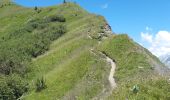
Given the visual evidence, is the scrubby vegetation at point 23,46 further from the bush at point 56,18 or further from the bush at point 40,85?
the bush at point 40,85

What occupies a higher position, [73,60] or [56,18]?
[56,18]

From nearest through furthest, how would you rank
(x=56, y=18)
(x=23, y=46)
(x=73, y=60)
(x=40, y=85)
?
(x=40, y=85) < (x=73, y=60) < (x=23, y=46) < (x=56, y=18)

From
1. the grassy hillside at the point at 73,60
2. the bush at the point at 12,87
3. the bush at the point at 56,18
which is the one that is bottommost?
the bush at the point at 12,87

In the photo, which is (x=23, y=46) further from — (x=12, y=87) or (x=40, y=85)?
(x=40, y=85)

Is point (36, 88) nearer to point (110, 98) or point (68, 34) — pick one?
point (68, 34)

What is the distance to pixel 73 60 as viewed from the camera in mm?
75062

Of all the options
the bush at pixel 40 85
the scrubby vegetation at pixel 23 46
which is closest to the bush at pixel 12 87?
the scrubby vegetation at pixel 23 46

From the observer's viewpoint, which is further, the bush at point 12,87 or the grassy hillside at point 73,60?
the bush at point 12,87

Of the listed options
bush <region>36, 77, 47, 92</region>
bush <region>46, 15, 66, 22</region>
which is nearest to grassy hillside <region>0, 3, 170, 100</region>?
bush <region>46, 15, 66, 22</region>

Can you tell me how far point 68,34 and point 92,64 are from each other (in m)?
29.6

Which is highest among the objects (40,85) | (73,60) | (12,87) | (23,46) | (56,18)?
(56,18)

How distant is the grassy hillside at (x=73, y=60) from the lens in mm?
52556

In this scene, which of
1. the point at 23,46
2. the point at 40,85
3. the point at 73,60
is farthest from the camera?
the point at 23,46

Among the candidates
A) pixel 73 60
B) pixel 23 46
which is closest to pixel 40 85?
pixel 73 60
